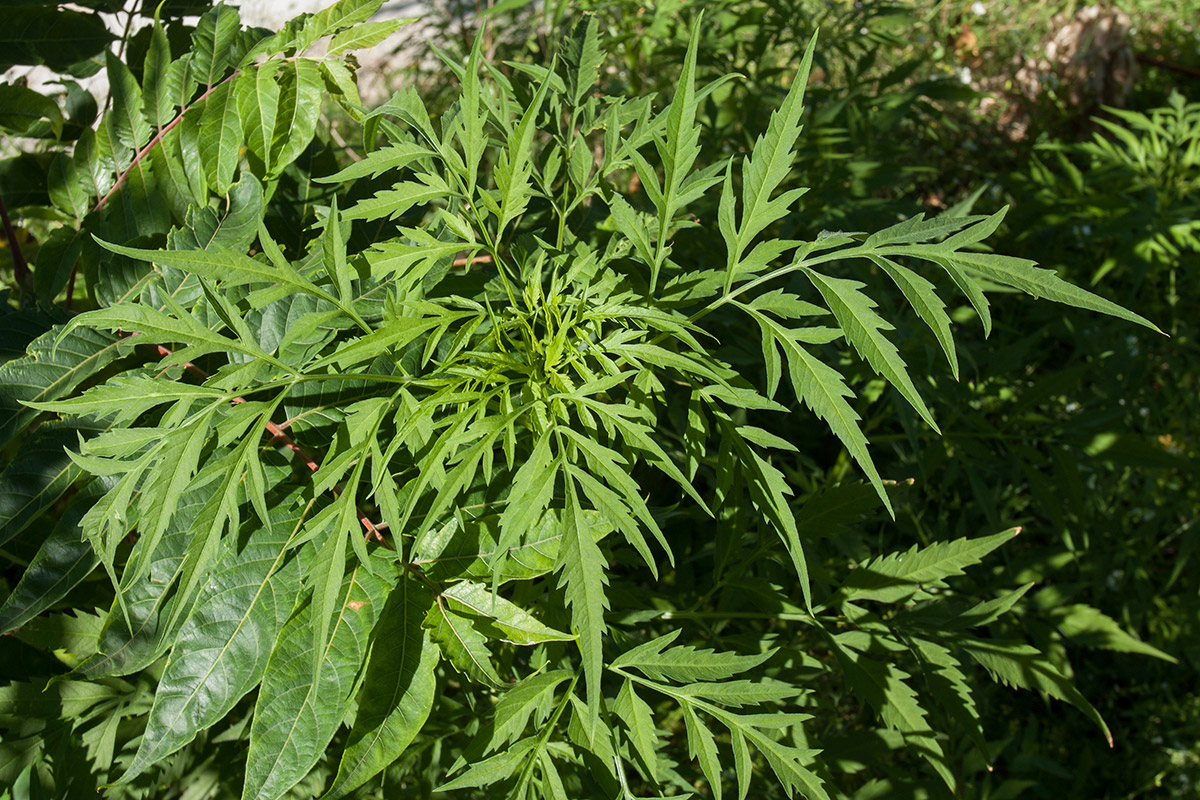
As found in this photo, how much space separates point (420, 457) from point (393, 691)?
0.26 meters

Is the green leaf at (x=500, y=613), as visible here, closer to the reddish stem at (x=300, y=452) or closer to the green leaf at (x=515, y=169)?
the reddish stem at (x=300, y=452)

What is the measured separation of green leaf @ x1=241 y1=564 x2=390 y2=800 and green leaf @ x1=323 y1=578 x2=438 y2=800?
2cm

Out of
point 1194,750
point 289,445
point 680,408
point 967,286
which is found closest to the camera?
point 967,286

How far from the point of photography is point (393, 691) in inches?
37.1

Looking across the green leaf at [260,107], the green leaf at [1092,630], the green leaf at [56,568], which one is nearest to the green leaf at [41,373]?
the green leaf at [56,568]

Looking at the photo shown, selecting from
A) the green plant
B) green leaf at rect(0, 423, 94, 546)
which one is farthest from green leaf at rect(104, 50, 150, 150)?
green leaf at rect(0, 423, 94, 546)

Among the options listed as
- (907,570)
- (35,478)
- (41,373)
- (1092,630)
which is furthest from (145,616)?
(1092,630)

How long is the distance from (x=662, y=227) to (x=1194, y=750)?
2.76 metres

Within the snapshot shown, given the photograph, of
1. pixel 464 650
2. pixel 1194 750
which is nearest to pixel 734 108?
pixel 464 650

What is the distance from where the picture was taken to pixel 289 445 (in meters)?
1.12

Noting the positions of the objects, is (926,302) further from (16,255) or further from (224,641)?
(16,255)

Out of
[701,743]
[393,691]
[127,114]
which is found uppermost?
[127,114]

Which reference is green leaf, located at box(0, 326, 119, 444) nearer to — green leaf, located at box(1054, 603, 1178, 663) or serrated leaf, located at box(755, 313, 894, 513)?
Answer: serrated leaf, located at box(755, 313, 894, 513)

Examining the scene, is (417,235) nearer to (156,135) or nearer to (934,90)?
(156,135)
